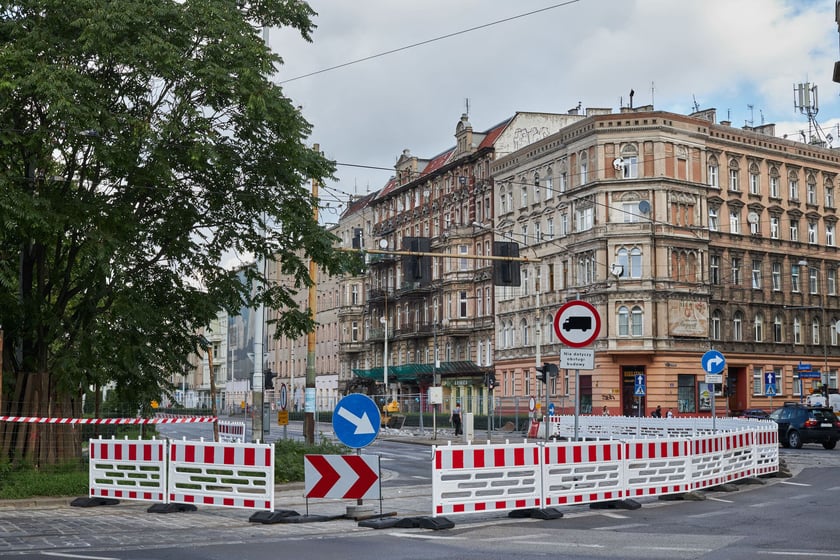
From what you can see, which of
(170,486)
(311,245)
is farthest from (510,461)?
(311,245)

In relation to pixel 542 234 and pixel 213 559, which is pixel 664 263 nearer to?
pixel 542 234

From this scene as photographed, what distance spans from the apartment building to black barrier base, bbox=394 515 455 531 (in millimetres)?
41590

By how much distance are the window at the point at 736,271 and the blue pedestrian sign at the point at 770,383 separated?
17.4ft

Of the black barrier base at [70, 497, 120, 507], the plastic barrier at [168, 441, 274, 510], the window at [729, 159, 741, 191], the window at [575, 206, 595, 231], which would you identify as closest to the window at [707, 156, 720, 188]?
the window at [729, 159, 741, 191]

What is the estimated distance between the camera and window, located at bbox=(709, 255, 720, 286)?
6169 cm

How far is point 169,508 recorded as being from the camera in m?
16.3

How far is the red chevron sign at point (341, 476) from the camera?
14547mm

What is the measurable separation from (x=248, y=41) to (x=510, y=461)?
9.92 m

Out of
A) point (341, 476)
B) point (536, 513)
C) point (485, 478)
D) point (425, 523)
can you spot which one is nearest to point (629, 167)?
point (536, 513)

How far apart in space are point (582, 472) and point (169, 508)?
582 centimetres

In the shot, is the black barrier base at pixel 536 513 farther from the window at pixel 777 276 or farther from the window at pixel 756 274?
the window at pixel 777 276

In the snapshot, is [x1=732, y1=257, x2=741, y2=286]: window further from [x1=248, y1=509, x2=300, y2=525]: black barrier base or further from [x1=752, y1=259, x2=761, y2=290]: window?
[x1=248, y1=509, x2=300, y2=525]: black barrier base

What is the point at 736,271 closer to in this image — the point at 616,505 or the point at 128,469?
the point at 616,505

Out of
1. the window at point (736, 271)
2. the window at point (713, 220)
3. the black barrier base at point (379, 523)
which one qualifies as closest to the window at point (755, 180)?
the window at point (713, 220)
